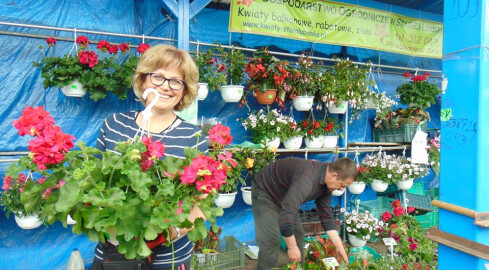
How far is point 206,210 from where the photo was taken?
1161 mm

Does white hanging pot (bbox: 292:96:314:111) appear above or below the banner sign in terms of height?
below

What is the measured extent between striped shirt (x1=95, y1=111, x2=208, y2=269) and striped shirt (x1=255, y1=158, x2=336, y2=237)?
1362 mm

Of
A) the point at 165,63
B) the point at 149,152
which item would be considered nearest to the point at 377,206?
the point at 165,63

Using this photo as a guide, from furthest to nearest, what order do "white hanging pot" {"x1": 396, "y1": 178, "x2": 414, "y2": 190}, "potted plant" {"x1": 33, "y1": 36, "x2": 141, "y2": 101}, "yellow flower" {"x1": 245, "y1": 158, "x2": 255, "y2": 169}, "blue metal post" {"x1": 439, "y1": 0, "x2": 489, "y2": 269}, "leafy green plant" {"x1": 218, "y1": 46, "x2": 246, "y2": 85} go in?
"white hanging pot" {"x1": 396, "y1": 178, "x2": 414, "y2": 190}, "leafy green plant" {"x1": 218, "y1": 46, "x2": 246, "y2": 85}, "yellow flower" {"x1": 245, "y1": 158, "x2": 255, "y2": 169}, "potted plant" {"x1": 33, "y1": 36, "x2": 141, "y2": 101}, "blue metal post" {"x1": 439, "y1": 0, "x2": 489, "y2": 269}

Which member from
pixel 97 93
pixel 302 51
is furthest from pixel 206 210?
pixel 302 51

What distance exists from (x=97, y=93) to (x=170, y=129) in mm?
2130

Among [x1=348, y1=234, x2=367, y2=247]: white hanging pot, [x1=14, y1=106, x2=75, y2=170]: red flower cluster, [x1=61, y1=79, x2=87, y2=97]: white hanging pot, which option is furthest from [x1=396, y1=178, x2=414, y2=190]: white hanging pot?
[x1=14, y1=106, x2=75, y2=170]: red flower cluster

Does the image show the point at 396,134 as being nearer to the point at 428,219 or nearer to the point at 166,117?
the point at 428,219

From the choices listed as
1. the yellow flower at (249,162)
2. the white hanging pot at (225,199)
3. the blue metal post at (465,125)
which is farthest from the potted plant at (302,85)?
the blue metal post at (465,125)

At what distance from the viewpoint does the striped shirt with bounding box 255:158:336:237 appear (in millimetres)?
2729

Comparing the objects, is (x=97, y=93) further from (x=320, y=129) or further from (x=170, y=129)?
(x=320, y=129)

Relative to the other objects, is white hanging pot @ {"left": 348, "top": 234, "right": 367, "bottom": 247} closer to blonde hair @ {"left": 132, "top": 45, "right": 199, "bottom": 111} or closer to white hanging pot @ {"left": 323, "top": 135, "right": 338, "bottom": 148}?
white hanging pot @ {"left": 323, "top": 135, "right": 338, "bottom": 148}

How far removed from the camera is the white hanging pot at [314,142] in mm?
4371

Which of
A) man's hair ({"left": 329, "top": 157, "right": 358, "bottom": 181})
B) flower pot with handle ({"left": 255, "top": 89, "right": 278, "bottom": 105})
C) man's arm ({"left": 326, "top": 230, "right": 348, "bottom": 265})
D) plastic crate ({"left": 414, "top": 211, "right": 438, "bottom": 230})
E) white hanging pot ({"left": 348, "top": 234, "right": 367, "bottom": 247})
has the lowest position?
white hanging pot ({"left": 348, "top": 234, "right": 367, "bottom": 247})
